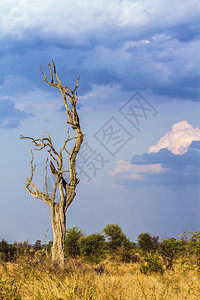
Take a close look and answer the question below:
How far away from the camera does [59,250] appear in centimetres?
1469

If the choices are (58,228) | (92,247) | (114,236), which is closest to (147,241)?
(114,236)

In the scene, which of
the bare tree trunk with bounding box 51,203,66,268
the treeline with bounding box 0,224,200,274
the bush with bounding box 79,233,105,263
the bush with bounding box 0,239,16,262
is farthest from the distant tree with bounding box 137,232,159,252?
the bare tree trunk with bounding box 51,203,66,268

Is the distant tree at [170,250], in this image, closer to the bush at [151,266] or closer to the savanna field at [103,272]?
the savanna field at [103,272]

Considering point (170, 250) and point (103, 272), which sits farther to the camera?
point (170, 250)

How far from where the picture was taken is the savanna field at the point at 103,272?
884cm

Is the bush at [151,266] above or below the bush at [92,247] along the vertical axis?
below

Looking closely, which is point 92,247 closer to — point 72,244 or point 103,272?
point 72,244

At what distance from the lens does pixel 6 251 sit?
2600 centimetres

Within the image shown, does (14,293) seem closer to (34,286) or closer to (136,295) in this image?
(34,286)

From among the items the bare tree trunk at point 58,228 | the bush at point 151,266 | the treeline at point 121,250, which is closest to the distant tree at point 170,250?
the treeline at point 121,250

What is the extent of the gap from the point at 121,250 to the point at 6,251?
28.8 feet

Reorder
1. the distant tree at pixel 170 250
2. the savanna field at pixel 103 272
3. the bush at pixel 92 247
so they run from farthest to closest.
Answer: the bush at pixel 92 247
the distant tree at pixel 170 250
the savanna field at pixel 103 272

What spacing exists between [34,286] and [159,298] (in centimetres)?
356

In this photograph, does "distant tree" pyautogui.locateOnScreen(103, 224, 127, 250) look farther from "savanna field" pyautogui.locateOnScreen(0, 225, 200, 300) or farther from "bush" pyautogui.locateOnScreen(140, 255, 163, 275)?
"bush" pyautogui.locateOnScreen(140, 255, 163, 275)
